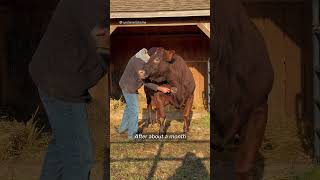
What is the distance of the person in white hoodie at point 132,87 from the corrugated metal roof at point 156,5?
0.27 metres

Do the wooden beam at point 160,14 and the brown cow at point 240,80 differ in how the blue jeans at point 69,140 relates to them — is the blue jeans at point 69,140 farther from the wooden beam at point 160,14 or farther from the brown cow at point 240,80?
the brown cow at point 240,80

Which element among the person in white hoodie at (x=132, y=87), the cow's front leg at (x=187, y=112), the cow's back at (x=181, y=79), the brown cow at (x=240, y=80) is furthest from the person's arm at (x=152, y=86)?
the brown cow at (x=240, y=80)

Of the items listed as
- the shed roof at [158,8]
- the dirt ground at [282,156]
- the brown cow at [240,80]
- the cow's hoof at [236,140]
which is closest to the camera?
the brown cow at [240,80]

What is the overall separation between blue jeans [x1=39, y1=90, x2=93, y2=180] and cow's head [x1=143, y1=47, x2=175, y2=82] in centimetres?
48

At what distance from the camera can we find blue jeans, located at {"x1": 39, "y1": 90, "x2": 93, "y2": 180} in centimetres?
337

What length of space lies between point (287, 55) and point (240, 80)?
1299 millimetres

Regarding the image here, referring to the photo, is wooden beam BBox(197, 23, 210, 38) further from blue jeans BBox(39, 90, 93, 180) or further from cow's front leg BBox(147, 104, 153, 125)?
→ blue jeans BBox(39, 90, 93, 180)

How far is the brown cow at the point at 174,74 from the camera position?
3625 mm

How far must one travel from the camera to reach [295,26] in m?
4.63

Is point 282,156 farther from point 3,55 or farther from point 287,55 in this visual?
point 3,55

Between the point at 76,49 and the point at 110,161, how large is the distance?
2.95ft

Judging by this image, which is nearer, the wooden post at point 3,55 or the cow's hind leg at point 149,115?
the cow's hind leg at point 149,115

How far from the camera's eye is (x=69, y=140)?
339 centimetres

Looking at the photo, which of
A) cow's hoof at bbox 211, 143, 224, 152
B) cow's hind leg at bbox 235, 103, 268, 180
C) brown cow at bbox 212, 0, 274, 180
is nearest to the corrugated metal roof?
brown cow at bbox 212, 0, 274, 180
